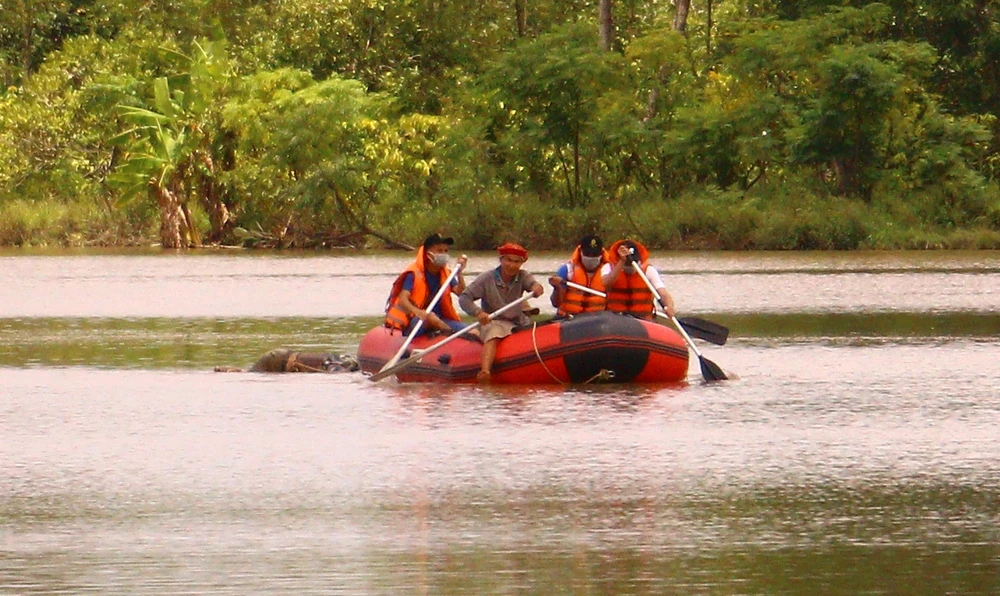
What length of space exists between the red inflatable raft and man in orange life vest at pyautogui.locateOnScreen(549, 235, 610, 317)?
634mm

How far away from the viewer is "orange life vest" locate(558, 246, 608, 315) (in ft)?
60.5

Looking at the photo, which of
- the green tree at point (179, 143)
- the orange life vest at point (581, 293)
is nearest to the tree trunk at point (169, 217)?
the green tree at point (179, 143)

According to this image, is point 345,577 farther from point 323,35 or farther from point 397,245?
point 323,35

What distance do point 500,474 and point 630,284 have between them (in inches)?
270

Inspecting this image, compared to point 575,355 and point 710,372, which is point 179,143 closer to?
point 710,372

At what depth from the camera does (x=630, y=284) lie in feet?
61.6

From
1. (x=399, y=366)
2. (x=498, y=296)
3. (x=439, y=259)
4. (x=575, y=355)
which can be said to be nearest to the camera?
(x=575, y=355)

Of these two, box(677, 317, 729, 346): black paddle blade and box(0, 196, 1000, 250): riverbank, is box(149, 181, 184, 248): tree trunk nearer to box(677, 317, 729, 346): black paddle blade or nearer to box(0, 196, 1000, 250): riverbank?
box(0, 196, 1000, 250): riverbank

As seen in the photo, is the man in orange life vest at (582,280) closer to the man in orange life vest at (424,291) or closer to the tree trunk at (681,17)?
the man in orange life vest at (424,291)

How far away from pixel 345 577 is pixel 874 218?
40260 millimetres

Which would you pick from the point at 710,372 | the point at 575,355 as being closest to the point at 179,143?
the point at 710,372

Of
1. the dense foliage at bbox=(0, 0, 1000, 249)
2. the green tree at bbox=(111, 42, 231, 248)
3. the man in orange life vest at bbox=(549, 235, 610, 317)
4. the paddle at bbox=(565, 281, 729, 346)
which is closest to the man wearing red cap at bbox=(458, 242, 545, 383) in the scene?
the man in orange life vest at bbox=(549, 235, 610, 317)

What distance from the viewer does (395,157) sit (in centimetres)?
5284

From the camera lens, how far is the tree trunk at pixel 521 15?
56656 millimetres
